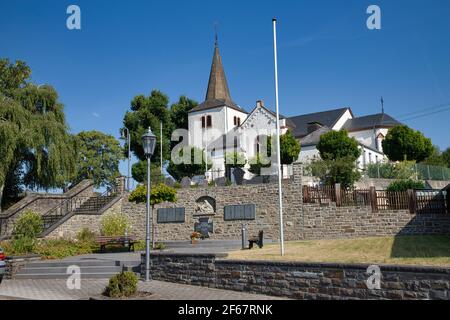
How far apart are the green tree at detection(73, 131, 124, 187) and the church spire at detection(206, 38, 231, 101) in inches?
575

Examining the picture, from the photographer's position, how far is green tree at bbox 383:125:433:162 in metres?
41.6

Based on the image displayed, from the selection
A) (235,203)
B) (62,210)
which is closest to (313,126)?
(235,203)

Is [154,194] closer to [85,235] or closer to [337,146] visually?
[85,235]

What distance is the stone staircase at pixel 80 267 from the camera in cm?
1335

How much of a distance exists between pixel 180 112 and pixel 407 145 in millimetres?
28491

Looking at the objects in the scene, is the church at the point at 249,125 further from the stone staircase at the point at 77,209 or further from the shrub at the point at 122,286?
the shrub at the point at 122,286

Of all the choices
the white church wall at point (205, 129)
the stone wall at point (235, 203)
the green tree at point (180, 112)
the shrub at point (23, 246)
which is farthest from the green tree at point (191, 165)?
the shrub at point (23, 246)

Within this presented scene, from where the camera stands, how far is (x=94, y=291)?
1052 centimetres

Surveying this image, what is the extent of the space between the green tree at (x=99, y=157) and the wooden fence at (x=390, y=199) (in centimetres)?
3490

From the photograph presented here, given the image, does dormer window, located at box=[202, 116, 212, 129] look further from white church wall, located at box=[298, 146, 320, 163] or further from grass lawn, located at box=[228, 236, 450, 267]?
grass lawn, located at box=[228, 236, 450, 267]

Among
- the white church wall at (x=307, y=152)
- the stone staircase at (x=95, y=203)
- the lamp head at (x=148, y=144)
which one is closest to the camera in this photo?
the lamp head at (x=148, y=144)

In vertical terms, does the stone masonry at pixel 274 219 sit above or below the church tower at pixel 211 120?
below

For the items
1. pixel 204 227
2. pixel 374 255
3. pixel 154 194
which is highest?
pixel 154 194
